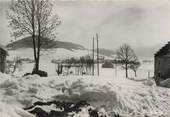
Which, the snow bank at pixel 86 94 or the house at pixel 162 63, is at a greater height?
the house at pixel 162 63

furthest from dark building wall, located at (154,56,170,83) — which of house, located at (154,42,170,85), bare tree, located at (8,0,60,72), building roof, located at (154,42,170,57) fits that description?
bare tree, located at (8,0,60,72)

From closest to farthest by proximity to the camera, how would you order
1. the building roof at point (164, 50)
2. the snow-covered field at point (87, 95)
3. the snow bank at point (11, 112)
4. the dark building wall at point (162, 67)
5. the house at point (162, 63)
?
the snow bank at point (11, 112)
the snow-covered field at point (87, 95)
the dark building wall at point (162, 67)
the house at point (162, 63)
the building roof at point (164, 50)

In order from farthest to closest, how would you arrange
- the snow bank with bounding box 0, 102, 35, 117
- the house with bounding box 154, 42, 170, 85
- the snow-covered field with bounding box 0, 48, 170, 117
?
the house with bounding box 154, 42, 170, 85, the snow-covered field with bounding box 0, 48, 170, 117, the snow bank with bounding box 0, 102, 35, 117

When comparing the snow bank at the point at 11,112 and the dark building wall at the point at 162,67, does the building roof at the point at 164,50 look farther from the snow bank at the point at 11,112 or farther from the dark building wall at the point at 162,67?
the snow bank at the point at 11,112

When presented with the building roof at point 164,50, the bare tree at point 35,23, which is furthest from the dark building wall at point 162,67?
the bare tree at point 35,23

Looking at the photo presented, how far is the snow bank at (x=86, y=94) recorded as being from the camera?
522 centimetres

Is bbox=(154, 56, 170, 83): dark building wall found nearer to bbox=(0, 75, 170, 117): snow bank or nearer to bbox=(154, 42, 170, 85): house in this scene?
bbox=(154, 42, 170, 85): house

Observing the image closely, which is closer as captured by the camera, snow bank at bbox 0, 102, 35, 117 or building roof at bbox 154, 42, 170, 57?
snow bank at bbox 0, 102, 35, 117

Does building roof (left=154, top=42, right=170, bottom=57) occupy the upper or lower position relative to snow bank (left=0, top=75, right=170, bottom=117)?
upper

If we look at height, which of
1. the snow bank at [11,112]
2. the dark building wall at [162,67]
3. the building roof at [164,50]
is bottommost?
the snow bank at [11,112]

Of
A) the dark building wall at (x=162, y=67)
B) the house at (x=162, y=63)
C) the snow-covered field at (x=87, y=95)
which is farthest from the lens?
the house at (x=162, y=63)

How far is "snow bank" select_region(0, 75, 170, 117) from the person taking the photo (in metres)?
5.22

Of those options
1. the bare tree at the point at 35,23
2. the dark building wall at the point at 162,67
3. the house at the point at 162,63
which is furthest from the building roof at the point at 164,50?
the bare tree at the point at 35,23

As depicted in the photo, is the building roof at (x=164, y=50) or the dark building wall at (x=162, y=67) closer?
the dark building wall at (x=162, y=67)
